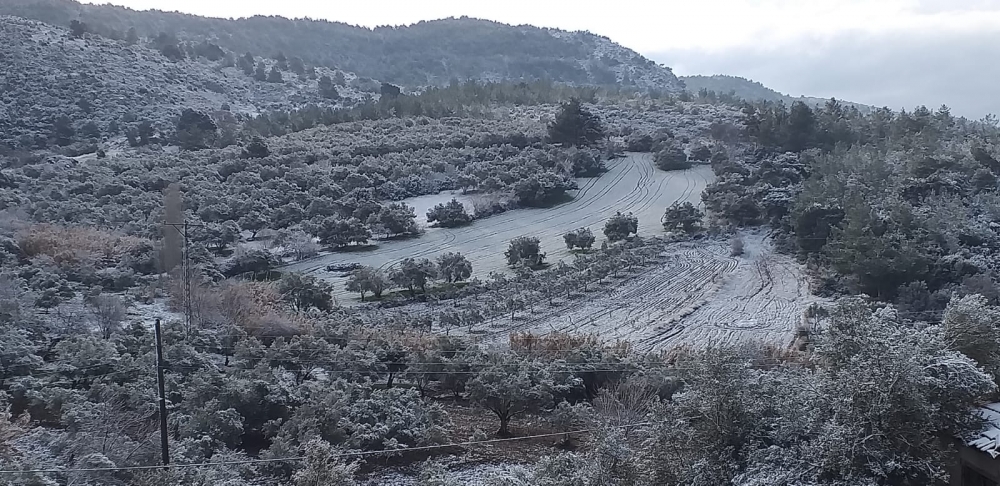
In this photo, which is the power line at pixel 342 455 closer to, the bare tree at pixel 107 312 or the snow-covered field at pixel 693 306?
the snow-covered field at pixel 693 306

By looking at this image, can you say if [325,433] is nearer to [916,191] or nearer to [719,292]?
[719,292]

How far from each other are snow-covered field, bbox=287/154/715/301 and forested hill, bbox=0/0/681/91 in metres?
36.1

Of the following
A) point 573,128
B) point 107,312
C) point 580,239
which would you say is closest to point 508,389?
point 107,312

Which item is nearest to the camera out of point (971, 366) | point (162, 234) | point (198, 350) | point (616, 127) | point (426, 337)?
point (971, 366)

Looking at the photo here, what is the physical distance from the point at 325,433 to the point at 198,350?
3.29 metres

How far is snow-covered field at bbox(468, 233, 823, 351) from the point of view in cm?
1427

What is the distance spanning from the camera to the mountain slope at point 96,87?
102ft

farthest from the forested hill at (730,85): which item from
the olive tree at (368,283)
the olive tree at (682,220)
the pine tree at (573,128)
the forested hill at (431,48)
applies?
the olive tree at (368,283)

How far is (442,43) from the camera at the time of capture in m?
78.7

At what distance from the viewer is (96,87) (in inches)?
1378

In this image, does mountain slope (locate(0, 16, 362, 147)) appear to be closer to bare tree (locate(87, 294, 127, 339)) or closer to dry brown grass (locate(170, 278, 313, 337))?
dry brown grass (locate(170, 278, 313, 337))

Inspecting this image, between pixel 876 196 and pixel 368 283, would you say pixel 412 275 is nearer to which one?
pixel 368 283

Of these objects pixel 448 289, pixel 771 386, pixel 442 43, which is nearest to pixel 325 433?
pixel 771 386

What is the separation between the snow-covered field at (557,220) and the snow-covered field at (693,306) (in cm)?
325
